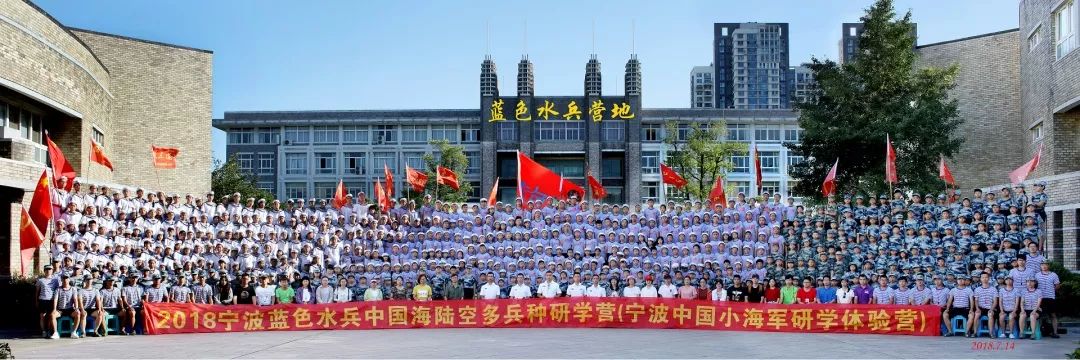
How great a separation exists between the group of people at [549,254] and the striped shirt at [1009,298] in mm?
25

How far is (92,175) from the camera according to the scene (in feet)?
96.2

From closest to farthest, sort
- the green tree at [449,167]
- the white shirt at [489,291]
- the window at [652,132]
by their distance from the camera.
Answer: the white shirt at [489,291]
the green tree at [449,167]
the window at [652,132]

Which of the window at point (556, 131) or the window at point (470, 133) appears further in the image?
the window at point (470, 133)

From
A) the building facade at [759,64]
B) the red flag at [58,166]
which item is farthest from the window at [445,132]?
the building facade at [759,64]

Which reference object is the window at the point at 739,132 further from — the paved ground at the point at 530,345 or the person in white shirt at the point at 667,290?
the paved ground at the point at 530,345

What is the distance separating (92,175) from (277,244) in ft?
38.8

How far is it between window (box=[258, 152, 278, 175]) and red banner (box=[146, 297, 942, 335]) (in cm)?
5397

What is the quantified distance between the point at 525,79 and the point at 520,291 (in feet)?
159

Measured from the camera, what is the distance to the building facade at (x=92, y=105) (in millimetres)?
23812

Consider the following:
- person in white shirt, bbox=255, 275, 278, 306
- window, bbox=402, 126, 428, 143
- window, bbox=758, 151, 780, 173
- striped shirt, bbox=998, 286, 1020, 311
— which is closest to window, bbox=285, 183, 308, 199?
window, bbox=402, 126, 428, 143

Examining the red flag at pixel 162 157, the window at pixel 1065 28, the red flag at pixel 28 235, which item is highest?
the window at pixel 1065 28

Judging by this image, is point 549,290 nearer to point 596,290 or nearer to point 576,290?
point 576,290

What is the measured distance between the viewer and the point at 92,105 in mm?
29047

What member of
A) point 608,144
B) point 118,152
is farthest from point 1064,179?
point 608,144
